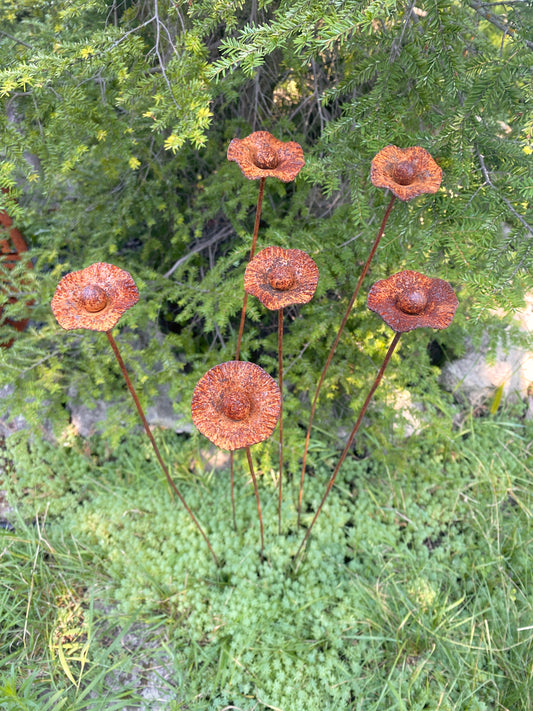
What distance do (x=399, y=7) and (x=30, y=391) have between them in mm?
2474

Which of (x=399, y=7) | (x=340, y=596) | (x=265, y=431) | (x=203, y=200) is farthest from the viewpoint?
(x=203, y=200)

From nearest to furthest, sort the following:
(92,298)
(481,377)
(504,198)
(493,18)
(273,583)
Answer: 1. (92,298)
2. (504,198)
3. (493,18)
4. (273,583)
5. (481,377)

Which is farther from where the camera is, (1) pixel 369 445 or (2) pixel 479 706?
(1) pixel 369 445

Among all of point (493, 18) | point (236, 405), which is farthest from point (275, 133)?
point (236, 405)

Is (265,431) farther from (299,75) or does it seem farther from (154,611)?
(299,75)

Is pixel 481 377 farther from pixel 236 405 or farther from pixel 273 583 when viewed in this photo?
pixel 236 405

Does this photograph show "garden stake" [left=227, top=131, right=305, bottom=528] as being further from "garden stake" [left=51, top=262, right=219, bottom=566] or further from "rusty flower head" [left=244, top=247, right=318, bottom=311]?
"garden stake" [left=51, top=262, right=219, bottom=566]

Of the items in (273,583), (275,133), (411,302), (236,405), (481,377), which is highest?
(275,133)

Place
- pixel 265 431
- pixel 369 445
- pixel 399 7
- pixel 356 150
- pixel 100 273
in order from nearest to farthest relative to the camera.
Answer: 1. pixel 265 431
2. pixel 100 273
3. pixel 399 7
4. pixel 356 150
5. pixel 369 445

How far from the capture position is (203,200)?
267cm

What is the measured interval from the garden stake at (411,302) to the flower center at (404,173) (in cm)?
29

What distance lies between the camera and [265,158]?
1.35m

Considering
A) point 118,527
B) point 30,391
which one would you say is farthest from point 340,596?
point 30,391

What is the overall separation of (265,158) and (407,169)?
446 mm
